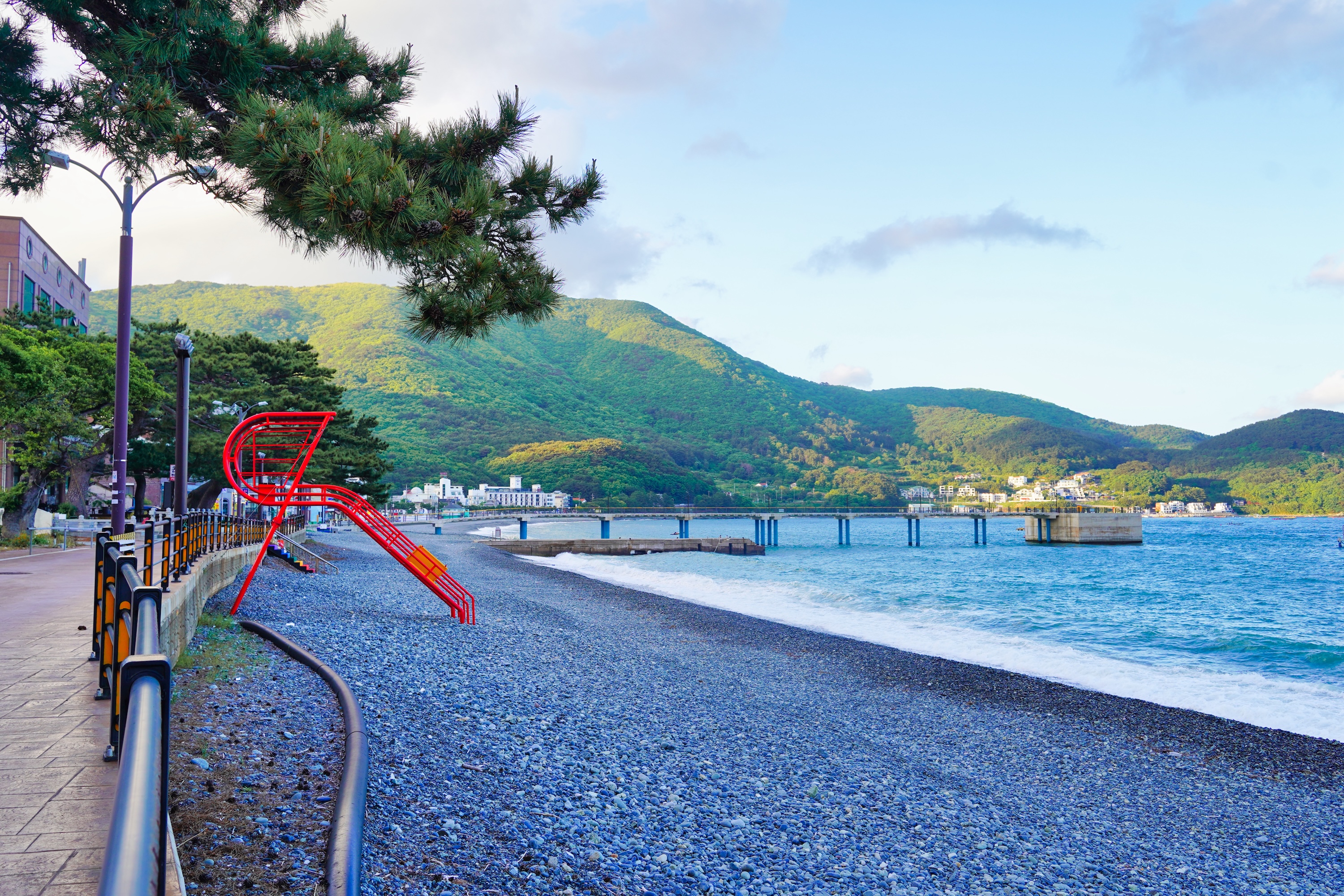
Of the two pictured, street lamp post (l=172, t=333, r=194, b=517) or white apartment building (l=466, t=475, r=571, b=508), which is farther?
white apartment building (l=466, t=475, r=571, b=508)

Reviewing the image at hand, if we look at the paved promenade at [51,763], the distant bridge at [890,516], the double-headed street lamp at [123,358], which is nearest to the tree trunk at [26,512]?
the double-headed street lamp at [123,358]

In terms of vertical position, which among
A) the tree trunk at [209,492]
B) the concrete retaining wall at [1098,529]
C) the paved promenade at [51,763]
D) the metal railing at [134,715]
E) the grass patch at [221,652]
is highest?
the tree trunk at [209,492]

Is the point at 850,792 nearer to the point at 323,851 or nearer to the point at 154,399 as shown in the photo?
the point at 323,851

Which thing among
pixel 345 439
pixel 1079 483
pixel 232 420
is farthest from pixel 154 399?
pixel 1079 483

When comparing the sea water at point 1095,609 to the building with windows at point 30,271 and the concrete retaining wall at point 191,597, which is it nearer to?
the concrete retaining wall at point 191,597

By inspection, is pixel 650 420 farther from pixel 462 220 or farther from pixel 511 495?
pixel 462 220

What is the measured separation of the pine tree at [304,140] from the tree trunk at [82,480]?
27.0m

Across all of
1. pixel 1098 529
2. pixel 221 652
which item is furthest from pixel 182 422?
pixel 1098 529

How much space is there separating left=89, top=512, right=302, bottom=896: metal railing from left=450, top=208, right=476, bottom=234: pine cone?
2752mm

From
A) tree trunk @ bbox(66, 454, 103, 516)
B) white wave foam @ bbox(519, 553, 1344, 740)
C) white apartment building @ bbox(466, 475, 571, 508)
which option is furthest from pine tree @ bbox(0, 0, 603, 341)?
white apartment building @ bbox(466, 475, 571, 508)

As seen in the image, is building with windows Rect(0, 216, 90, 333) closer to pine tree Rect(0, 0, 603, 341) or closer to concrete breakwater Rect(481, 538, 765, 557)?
concrete breakwater Rect(481, 538, 765, 557)

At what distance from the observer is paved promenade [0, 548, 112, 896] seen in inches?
121

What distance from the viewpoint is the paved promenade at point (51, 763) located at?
3.08m

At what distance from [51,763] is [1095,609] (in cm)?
3100
